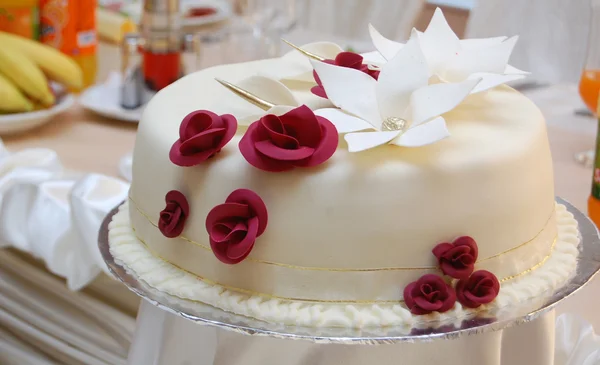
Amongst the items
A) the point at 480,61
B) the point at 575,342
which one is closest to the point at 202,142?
the point at 480,61

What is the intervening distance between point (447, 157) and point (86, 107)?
1138 millimetres

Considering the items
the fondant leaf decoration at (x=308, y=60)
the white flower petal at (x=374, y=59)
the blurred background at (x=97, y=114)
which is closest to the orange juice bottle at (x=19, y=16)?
the blurred background at (x=97, y=114)

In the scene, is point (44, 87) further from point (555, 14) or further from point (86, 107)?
point (555, 14)

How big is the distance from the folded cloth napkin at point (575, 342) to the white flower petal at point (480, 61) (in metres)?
0.36

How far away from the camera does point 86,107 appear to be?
1.65m

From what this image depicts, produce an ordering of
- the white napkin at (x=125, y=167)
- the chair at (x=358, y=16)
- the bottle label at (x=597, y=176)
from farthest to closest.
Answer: the chair at (x=358, y=16), the white napkin at (x=125, y=167), the bottle label at (x=597, y=176)

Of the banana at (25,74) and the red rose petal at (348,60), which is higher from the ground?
the red rose petal at (348,60)

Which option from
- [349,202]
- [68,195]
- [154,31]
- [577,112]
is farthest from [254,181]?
[577,112]

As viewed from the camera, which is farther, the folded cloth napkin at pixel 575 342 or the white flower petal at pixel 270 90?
the folded cloth napkin at pixel 575 342

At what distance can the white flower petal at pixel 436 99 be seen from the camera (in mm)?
687

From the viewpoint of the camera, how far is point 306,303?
69cm

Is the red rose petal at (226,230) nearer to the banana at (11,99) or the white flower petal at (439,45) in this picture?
the white flower petal at (439,45)

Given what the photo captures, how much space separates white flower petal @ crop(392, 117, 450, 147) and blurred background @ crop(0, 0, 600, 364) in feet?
1.56

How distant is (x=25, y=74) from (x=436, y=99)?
3.59ft
